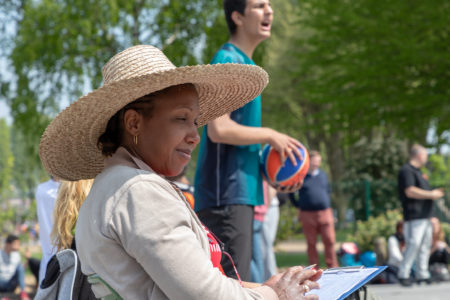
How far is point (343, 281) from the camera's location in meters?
2.31

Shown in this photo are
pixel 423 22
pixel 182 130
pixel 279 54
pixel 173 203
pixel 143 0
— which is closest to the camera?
pixel 173 203

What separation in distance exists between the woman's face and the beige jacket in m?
0.19

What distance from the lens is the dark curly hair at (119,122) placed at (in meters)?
2.19

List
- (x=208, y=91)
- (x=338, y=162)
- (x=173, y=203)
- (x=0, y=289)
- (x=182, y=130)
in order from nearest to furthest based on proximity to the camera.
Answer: (x=173, y=203), (x=182, y=130), (x=208, y=91), (x=0, y=289), (x=338, y=162)

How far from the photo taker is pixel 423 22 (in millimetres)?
16656

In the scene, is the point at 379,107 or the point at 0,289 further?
the point at 379,107

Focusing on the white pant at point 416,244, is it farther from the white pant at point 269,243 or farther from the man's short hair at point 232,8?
the man's short hair at point 232,8

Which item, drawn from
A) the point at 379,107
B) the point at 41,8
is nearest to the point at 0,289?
the point at 41,8

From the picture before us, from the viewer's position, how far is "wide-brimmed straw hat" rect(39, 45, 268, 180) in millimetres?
2082

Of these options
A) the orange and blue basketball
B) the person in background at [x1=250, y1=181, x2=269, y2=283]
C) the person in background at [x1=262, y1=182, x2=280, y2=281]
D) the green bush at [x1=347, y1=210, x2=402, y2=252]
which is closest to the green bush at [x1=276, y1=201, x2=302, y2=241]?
the green bush at [x1=347, y1=210, x2=402, y2=252]

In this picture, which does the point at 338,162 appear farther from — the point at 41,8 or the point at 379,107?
the point at 41,8

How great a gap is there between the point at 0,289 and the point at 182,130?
10230 mm

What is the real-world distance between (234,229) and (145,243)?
186 centimetres

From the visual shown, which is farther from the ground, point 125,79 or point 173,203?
point 125,79
